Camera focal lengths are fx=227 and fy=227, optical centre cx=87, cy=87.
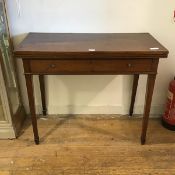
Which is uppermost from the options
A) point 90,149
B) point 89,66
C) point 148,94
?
point 89,66

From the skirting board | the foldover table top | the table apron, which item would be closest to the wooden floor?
the skirting board

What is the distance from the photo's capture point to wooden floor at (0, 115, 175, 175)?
4.90 feet

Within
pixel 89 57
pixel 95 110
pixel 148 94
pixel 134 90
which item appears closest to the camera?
pixel 89 57

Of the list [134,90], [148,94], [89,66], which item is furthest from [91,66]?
[134,90]

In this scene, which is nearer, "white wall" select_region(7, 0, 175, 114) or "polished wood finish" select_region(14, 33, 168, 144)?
"polished wood finish" select_region(14, 33, 168, 144)

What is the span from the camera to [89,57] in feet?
4.41

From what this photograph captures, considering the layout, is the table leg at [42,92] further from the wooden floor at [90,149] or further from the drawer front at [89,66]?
the drawer front at [89,66]

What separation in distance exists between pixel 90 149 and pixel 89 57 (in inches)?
27.7

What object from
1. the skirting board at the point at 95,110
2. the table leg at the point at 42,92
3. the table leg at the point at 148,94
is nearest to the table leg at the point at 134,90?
the skirting board at the point at 95,110

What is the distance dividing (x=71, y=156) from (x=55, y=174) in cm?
19

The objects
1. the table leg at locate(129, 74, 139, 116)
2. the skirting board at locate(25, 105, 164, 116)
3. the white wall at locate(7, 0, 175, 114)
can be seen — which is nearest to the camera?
the white wall at locate(7, 0, 175, 114)

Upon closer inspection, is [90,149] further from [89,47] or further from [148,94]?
[89,47]

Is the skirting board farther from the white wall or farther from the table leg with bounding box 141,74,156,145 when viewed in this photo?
the table leg with bounding box 141,74,156,145

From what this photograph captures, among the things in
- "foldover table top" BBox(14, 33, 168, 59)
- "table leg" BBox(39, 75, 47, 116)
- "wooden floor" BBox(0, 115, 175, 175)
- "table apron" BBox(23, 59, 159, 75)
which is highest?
"foldover table top" BBox(14, 33, 168, 59)
